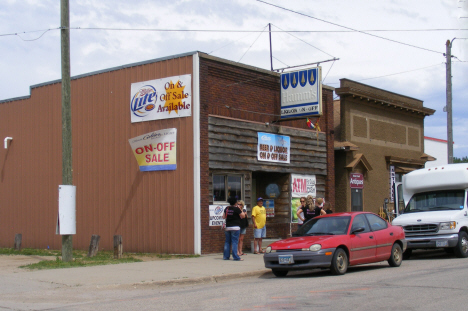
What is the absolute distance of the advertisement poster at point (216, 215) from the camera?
17.3 metres

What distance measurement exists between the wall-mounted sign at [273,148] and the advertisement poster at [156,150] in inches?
126

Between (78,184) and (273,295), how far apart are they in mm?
12046

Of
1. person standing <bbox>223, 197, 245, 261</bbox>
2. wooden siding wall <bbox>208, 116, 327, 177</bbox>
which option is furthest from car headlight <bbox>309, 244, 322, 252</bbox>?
wooden siding wall <bbox>208, 116, 327, 177</bbox>

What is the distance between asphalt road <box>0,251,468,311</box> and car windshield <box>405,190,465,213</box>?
3.79m

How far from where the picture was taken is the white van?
15.5m

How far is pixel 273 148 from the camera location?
65.0ft

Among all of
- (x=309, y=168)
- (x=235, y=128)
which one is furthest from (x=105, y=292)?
(x=309, y=168)

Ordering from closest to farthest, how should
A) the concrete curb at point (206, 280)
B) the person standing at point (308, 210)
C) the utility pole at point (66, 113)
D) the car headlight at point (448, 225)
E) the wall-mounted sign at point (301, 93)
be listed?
the concrete curb at point (206, 280)
the utility pole at point (66, 113)
the car headlight at point (448, 225)
the person standing at point (308, 210)
the wall-mounted sign at point (301, 93)

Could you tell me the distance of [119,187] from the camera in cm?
1870

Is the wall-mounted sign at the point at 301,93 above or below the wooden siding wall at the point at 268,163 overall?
above

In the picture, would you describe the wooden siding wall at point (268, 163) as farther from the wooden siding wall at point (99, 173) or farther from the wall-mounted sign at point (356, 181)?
the wall-mounted sign at point (356, 181)

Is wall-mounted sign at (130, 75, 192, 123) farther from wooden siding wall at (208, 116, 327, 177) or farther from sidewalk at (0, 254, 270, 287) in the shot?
sidewalk at (0, 254, 270, 287)

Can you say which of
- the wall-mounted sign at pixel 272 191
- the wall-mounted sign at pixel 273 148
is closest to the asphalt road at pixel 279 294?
the wall-mounted sign at pixel 273 148

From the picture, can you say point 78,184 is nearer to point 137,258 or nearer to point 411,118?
point 137,258
